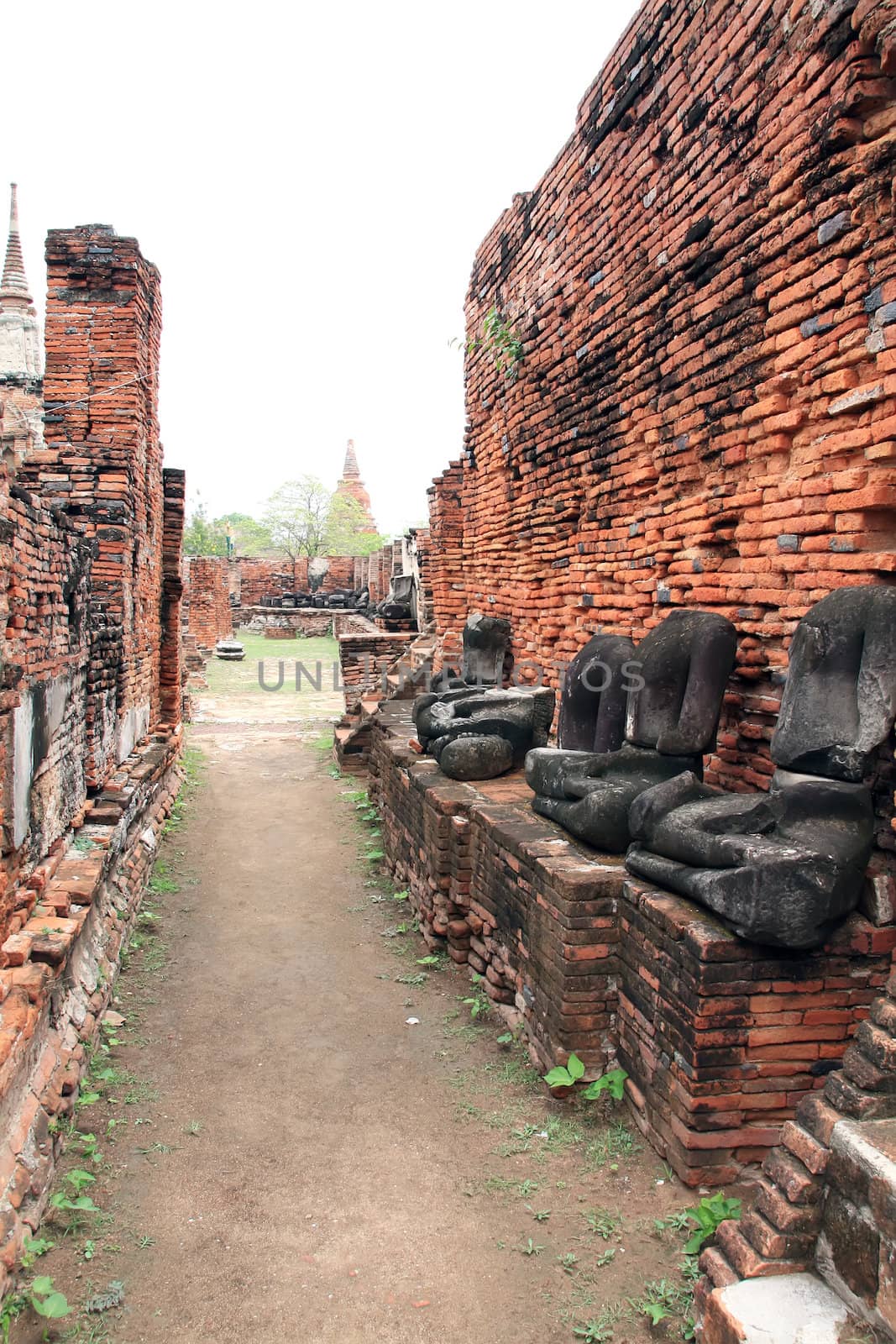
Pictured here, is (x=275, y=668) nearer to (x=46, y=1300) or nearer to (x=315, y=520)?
(x=46, y=1300)

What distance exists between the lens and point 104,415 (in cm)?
732

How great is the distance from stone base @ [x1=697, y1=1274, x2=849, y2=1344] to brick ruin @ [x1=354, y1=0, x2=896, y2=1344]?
2 centimetres

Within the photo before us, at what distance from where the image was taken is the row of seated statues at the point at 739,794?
2738 millimetres

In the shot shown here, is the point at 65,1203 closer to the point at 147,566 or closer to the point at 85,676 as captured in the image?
the point at 85,676

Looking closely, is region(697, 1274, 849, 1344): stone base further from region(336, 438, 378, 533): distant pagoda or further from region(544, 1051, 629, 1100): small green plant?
region(336, 438, 378, 533): distant pagoda

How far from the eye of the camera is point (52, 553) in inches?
171

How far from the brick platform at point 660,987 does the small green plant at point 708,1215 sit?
0.34 feet

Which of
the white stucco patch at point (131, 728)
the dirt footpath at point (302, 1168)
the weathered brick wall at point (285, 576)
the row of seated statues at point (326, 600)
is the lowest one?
the dirt footpath at point (302, 1168)

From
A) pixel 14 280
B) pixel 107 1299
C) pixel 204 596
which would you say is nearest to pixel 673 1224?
pixel 107 1299

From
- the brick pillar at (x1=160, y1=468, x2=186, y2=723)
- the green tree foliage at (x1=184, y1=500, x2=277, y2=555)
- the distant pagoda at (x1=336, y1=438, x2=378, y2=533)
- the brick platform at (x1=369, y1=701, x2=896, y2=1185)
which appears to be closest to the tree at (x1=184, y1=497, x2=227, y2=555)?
the green tree foliage at (x1=184, y1=500, x2=277, y2=555)

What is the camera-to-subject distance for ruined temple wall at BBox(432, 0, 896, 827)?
3.24m

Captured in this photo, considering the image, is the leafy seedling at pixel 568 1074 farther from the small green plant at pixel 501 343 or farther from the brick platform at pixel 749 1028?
the small green plant at pixel 501 343

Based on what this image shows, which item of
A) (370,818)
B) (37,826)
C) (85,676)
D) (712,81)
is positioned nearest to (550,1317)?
(37,826)

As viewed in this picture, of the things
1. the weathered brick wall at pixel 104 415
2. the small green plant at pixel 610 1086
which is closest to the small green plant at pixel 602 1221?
the small green plant at pixel 610 1086
